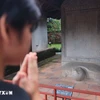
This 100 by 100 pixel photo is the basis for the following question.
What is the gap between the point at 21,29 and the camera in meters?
0.60

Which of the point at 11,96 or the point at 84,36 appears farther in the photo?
the point at 84,36

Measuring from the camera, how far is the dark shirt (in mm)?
600

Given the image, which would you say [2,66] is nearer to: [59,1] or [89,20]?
[89,20]

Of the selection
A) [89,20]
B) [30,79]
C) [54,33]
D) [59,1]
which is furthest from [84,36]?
[54,33]

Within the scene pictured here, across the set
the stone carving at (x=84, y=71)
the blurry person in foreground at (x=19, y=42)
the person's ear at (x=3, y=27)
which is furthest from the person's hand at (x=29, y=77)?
the stone carving at (x=84, y=71)

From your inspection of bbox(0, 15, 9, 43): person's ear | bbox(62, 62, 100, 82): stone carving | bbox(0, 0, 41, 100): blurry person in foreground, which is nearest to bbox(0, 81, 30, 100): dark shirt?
bbox(0, 0, 41, 100): blurry person in foreground

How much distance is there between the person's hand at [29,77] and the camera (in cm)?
65

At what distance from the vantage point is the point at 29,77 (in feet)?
2.20

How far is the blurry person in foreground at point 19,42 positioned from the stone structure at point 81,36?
4000 mm

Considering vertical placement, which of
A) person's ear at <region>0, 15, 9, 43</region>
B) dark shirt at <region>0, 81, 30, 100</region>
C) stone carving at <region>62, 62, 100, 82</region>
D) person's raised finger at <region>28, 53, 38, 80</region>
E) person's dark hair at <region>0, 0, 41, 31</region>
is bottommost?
stone carving at <region>62, 62, 100, 82</region>

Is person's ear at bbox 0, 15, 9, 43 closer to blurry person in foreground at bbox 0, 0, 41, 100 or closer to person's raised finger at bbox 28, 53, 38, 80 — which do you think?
blurry person in foreground at bbox 0, 0, 41, 100

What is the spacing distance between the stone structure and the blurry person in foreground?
13.1 ft

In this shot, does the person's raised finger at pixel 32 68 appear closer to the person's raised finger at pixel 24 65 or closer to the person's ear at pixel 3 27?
the person's raised finger at pixel 24 65

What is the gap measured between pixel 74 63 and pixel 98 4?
1690 millimetres
